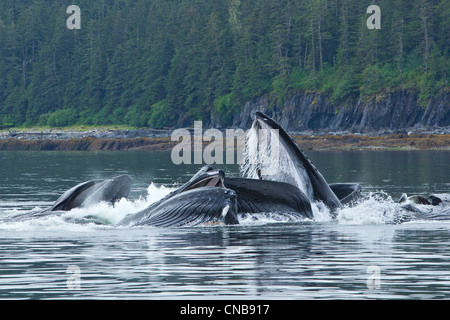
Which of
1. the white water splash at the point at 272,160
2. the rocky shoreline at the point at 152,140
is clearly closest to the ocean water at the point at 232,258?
the white water splash at the point at 272,160

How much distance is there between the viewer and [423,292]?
38.9 ft

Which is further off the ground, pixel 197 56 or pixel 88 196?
pixel 197 56

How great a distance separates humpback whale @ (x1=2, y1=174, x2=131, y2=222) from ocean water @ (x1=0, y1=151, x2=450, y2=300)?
12.2 inches

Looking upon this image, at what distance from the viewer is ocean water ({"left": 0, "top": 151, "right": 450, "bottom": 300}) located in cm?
1201

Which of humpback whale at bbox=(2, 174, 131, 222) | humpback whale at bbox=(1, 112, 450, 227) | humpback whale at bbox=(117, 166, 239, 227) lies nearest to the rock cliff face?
humpback whale at bbox=(2, 174, 131, 222)

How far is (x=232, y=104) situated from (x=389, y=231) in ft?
359

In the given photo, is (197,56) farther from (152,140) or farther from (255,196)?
(255,196)

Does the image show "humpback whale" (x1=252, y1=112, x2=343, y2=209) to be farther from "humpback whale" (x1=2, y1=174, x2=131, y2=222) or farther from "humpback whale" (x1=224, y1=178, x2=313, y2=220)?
"humpback whale" (x1=2, y1=174, x2=131, y2=222)

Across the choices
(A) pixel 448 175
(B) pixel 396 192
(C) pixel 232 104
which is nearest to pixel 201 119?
(C) pixel 232 104

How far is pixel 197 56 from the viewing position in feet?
467

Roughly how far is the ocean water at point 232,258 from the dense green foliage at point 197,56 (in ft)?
297

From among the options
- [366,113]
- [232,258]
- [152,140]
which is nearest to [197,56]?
[152,140]

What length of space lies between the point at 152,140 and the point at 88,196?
94994 millimetres

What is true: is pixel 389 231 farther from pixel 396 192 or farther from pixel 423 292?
pixel 396 192
